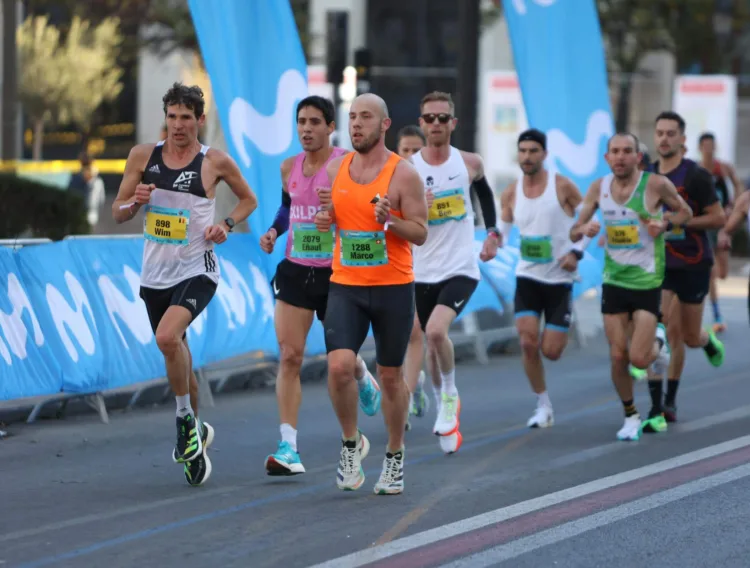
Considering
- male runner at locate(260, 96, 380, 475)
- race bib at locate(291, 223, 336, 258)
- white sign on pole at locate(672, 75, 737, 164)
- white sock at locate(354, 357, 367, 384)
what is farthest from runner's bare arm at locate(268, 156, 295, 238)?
white sign on pole at locate(672, 75, 737, 164)

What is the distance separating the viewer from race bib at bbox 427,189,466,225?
934 centimetres

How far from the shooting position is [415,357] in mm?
9836

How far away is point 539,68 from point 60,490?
8759mm

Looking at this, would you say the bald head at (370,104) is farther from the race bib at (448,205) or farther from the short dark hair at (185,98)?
the race bib at (448,205)

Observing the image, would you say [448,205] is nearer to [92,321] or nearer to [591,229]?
[591,229]

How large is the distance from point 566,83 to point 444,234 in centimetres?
650

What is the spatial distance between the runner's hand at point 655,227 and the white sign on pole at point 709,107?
22456 millimetres

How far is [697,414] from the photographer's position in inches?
416

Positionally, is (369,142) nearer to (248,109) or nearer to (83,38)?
(248,109)

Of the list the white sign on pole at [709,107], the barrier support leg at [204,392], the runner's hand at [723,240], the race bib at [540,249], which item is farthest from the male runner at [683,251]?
the white sign on pole at [709,107]

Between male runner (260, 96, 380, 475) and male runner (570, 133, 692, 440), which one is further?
male runner (570, 133, 692, 440)

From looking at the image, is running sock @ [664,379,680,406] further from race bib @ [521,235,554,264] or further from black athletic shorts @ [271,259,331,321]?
black athletic shorts @ [271,259,331,321]

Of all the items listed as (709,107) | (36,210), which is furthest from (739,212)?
(709,107)

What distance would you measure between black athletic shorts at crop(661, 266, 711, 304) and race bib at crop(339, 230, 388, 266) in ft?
12.5
